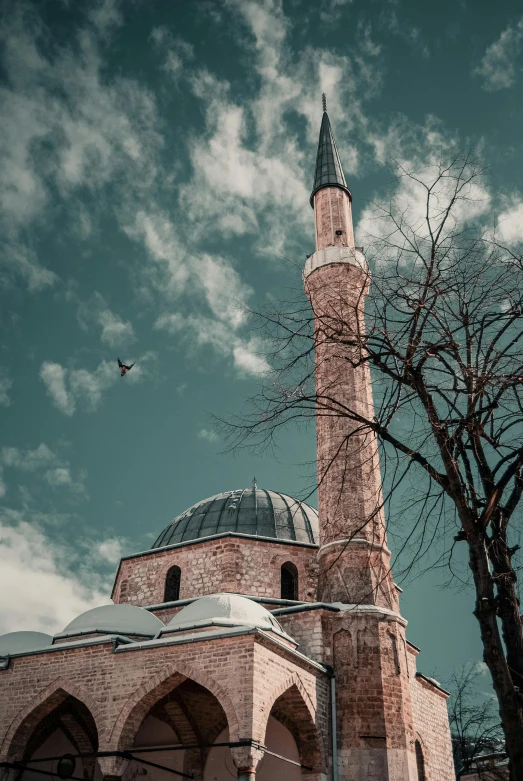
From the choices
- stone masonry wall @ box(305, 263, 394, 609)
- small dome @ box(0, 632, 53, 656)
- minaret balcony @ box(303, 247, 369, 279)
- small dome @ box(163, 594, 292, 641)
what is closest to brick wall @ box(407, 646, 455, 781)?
stone masonry wall @ box(305, 263, 394, 609)

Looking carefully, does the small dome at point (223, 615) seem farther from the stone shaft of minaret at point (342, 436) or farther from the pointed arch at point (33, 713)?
the pointed arch at point (33, 713)

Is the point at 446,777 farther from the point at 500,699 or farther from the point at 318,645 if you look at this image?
the point at 500,699

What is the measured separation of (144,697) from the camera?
379 inches

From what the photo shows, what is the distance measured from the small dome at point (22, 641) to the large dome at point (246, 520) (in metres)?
3.39

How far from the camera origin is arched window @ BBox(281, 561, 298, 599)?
45.8ft

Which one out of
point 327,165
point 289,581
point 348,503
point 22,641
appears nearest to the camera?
point 348,503

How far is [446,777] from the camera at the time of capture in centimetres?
1424

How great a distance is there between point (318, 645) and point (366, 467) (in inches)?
140

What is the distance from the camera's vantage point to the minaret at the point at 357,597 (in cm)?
1019

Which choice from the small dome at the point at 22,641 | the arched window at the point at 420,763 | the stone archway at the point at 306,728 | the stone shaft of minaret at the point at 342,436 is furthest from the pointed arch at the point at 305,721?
the small dome at the point at 22,641

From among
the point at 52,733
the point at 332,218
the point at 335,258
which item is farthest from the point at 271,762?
the point at 332,218

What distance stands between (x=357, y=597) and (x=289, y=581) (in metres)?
2.77

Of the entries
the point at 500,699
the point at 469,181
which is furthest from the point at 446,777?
the point at 469,181

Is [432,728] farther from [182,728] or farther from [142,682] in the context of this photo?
[142,682]
